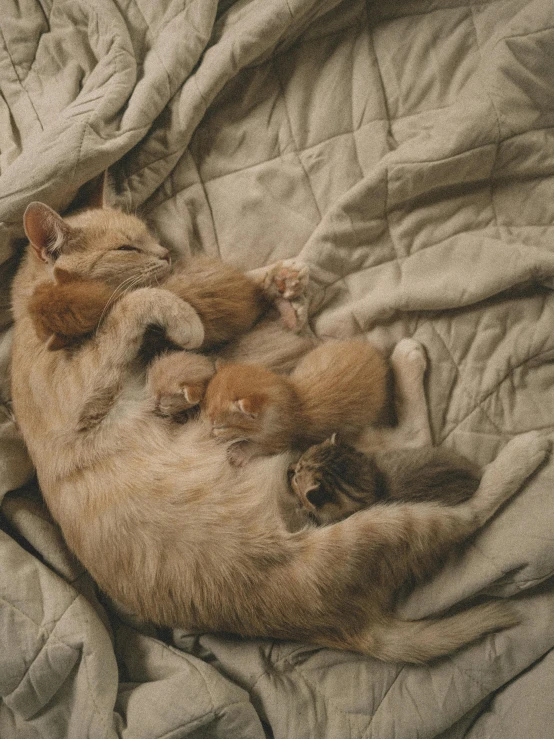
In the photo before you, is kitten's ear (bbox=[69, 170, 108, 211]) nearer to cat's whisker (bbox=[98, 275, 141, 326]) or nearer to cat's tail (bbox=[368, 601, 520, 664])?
cat's whisker (bbox=[98, 275, 141, 326])

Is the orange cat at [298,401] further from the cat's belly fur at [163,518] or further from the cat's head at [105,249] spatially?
the cat's head at [105,249]

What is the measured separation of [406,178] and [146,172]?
2.68ft

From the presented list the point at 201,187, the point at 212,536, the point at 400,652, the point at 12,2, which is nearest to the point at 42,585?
the point at 212,536

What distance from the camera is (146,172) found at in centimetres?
172

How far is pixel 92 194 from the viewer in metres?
1.73

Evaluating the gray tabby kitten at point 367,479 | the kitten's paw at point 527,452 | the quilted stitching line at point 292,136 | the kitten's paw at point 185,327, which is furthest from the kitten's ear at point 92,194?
the kitten's paw at point 527,452

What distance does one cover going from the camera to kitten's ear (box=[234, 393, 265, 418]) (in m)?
1.39

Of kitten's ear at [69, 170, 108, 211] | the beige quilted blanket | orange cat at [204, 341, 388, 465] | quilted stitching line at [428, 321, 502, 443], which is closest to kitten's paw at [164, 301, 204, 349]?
orange cat at [204, 341, 388, 465]

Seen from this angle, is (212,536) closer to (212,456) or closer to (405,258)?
(212,456)

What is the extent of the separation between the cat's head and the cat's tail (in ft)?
3.98

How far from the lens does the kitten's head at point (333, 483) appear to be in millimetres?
1455

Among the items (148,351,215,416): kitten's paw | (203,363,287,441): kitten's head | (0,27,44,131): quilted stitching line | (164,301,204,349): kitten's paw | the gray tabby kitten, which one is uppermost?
(0,27,44,131): quilted stitching line

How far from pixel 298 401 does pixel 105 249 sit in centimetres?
74

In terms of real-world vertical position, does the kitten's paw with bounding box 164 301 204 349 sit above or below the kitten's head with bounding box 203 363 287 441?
above
